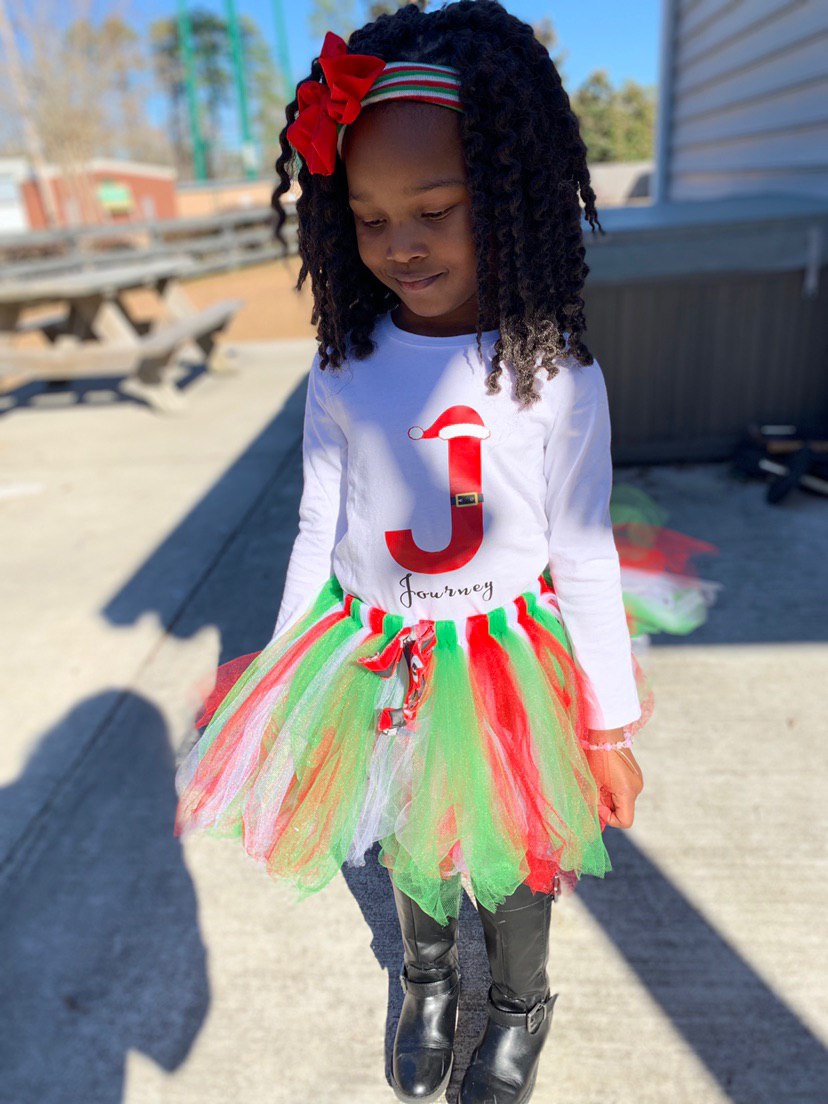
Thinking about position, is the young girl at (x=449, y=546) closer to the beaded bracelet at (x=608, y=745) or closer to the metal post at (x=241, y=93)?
the beaded bracelet at (x=608, y=745)

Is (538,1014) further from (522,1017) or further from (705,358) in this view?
(705,358)

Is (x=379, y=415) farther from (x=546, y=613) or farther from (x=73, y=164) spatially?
(x=73, y=164)

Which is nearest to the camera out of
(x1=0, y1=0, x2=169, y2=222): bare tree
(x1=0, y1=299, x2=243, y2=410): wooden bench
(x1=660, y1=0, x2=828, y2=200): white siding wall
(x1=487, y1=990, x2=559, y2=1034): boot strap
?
(x1=487, y1=990, x2=559, y2=1034): boot strap

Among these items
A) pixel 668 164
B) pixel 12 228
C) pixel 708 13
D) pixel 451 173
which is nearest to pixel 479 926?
pixel 451 173

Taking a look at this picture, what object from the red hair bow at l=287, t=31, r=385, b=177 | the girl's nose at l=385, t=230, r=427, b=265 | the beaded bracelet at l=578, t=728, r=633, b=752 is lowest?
the beaded bracelet at l=578, t=728, r=633, b=752

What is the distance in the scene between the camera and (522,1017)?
4.97 ft

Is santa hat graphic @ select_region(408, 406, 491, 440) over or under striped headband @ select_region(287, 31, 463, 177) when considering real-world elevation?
under

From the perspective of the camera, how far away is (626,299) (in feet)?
13.6

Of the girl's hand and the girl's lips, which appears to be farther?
the girl's hand

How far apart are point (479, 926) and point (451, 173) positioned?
1539 millimetres

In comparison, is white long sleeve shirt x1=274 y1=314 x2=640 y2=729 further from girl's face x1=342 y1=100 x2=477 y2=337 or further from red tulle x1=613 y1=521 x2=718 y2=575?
red tulle x1=613 y1=521 x2=718 y2=575

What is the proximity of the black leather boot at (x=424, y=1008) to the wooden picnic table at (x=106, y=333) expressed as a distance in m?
5.67

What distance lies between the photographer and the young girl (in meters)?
1.22

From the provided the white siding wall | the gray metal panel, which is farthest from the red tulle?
the white siding wall
